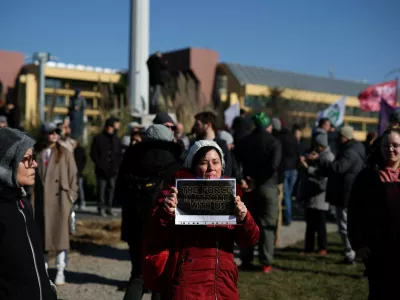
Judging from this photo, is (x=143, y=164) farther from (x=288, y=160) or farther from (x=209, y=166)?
(x=288, y=160)

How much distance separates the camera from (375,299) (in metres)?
3.98

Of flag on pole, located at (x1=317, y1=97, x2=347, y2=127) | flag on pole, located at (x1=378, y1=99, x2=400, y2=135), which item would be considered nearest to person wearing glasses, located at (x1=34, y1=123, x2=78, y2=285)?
flag on pole, located at (x1=378, y1=99, x2=400, y2=135)

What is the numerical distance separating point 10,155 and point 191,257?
4.05 feet

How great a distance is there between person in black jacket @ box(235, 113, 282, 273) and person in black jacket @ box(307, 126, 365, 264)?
837 mm

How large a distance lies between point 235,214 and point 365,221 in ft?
4.70

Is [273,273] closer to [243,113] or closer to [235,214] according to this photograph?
[235,214]

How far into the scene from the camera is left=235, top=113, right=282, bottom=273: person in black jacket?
7578 mm

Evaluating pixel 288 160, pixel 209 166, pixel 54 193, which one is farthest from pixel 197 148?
pixel 288 160

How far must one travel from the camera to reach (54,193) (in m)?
6.76

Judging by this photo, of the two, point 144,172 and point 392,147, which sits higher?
point 392,147

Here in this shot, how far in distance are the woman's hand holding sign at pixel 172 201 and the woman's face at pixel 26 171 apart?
0.79 m

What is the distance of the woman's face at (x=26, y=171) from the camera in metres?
3.03

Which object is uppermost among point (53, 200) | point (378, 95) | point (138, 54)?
point (138, 54)

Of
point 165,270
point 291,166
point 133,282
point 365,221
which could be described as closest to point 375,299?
point 365,221
